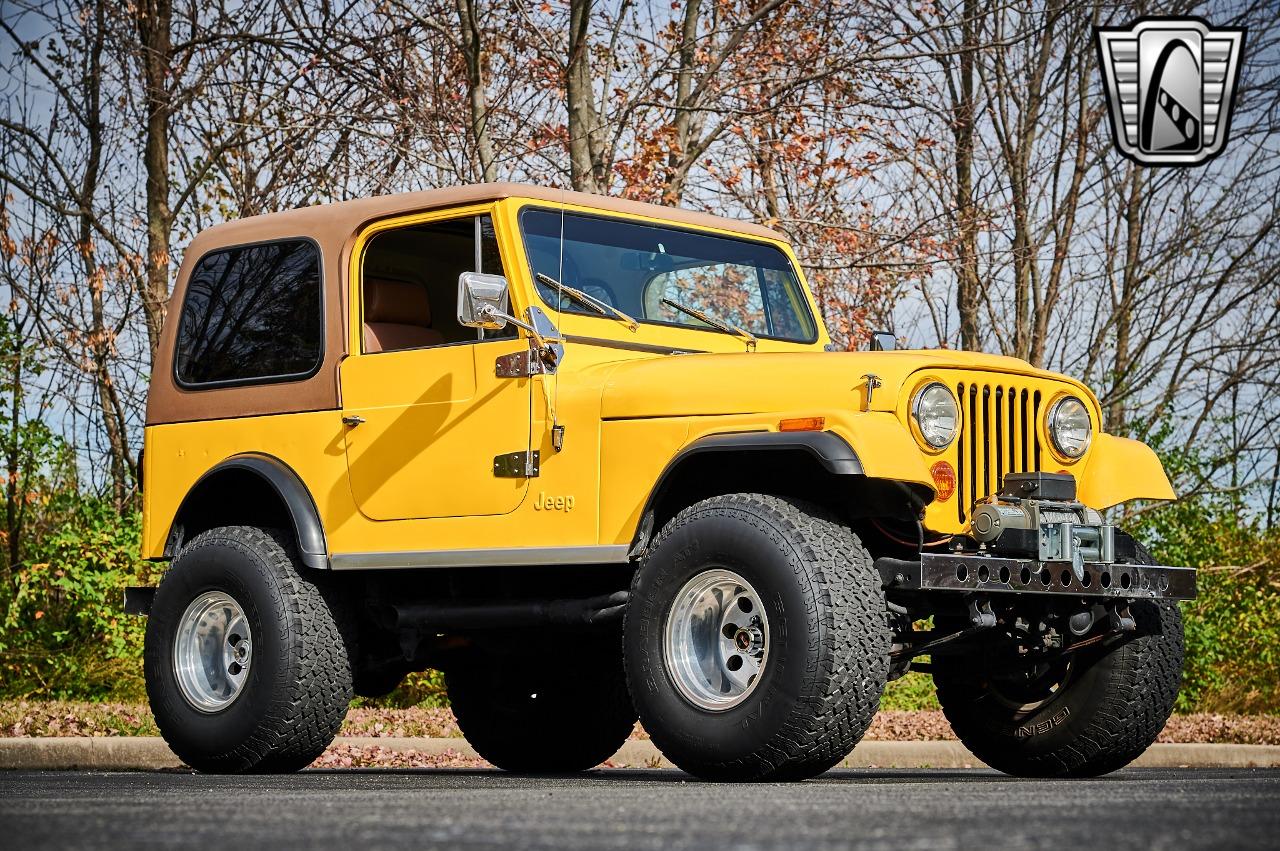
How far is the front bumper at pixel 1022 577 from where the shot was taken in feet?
22.0

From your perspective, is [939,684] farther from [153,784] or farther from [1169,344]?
[1169,344]

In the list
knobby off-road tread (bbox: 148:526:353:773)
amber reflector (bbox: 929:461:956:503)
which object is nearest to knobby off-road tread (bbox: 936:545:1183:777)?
amber reflector (bbox: 929:461:956:503)

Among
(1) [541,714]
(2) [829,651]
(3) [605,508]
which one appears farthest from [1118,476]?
(1) [541,714]

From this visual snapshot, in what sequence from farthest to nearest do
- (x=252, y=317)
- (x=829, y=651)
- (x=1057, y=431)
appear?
(x=252, y=317) < (x=1057, y=431) < (x=829, y=651)

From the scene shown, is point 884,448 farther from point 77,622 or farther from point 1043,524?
point 77,622

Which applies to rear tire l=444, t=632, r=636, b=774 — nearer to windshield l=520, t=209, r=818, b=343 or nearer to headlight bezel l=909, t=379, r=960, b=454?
windshield l=520, t=209, r=818, b=343

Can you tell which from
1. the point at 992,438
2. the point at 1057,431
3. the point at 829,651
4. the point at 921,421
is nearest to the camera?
the point at 829,651

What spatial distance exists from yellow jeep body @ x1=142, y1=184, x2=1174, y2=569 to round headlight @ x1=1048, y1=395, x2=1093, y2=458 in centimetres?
4

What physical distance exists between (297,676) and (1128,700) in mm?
3642

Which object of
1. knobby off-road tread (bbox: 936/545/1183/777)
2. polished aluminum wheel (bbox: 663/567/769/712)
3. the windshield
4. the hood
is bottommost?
knobby off-road tread (bbox: 936/545/1183/777)

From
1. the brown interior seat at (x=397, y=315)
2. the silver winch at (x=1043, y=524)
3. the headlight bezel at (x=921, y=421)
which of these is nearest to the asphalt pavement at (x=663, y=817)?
the silver winch at (x=1043, y=524)

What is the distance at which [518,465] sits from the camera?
26.0 ft

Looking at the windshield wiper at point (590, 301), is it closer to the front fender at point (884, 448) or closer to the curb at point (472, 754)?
the front fender at point (884, 448)

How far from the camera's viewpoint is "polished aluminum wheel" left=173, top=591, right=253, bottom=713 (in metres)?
8.83
